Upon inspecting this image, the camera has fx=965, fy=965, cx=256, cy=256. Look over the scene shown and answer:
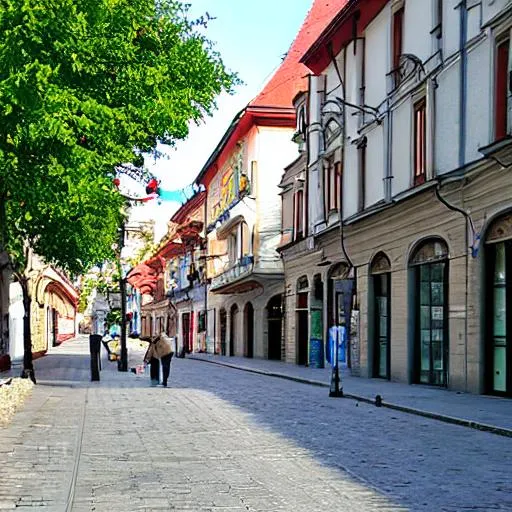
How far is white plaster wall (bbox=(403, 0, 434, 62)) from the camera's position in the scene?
22.1 meters

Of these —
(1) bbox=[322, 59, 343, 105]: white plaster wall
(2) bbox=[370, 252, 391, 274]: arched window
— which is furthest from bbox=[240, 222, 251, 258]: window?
(2) bbox=[370, 252, 391, 274]: arched window

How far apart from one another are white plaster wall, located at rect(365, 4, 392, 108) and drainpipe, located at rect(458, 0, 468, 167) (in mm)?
5160

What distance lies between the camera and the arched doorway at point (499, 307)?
18531mm

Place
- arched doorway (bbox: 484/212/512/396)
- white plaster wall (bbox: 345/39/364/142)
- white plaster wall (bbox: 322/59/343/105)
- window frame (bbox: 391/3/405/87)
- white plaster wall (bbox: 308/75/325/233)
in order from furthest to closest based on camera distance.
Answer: white plaster wall (bbox: 308/75/325/233), white plaster wall (bbox: 322/59/343/105), white plaster wall (bbox: 345/39/364/142), window frame (bbox: 391/3/405/87), arched doorway (bbox: 484/212/512/396)

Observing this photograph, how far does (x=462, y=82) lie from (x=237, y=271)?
2659cm

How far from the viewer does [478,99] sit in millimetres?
19141

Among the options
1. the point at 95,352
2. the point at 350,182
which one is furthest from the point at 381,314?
the point at 95,352

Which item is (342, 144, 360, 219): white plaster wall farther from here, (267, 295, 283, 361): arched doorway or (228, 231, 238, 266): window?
(228, 231, 238, 266): window

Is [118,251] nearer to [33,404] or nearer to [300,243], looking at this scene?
[300,243]

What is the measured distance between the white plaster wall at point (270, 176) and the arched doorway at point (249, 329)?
5.19m

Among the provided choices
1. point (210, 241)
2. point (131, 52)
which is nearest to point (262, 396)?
point (131, 52)

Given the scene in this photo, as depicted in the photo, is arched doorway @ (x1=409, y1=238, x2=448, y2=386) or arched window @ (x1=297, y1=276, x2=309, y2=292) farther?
arched window @ (x1=297, y1=276, x2=309, y2=292)

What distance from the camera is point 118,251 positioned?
2975cm

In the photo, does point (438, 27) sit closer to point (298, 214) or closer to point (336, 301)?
point (336, 301)
